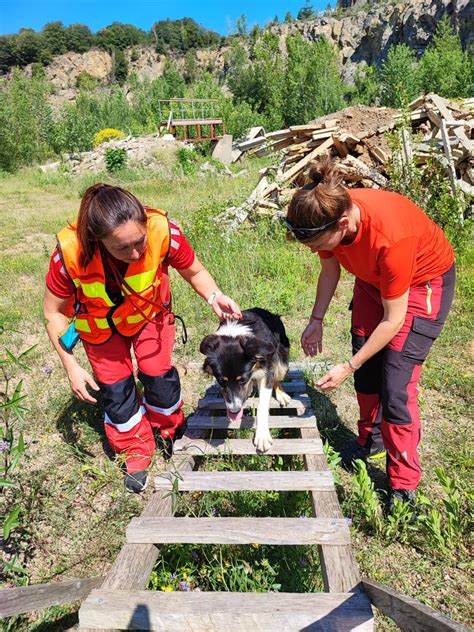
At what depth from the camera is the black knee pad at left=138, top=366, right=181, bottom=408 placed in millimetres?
3230

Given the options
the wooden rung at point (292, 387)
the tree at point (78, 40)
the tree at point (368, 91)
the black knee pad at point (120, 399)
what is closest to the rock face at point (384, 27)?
the tree at point (368, 91)

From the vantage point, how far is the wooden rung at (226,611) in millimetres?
1688

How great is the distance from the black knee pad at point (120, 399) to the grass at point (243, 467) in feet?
1.67

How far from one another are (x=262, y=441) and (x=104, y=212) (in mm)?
1944

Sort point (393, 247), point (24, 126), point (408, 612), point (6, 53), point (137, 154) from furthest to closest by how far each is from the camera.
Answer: point (6, 53), point (24, 126), point (137, 154), point (393, 247), point (408, 612)

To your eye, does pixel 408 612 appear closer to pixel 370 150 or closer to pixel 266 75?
pixel 370 150

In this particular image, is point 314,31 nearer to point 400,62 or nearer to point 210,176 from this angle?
point 400,62

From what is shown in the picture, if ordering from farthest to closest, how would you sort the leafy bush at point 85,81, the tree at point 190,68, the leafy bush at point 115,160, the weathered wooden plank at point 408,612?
the tree at point 190,68 < the leafy bush at point 85,81 < the leafy bush at point 115,160 < the weathered wooden plank at point 408,612

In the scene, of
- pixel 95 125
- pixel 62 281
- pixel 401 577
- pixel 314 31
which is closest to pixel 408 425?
pixel 401 577

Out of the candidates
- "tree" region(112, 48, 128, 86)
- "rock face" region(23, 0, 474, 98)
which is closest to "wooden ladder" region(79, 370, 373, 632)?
"rock face" region(23, 0, 474, 98)

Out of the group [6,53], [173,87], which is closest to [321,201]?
[173,87]

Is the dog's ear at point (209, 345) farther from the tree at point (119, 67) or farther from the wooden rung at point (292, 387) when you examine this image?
the tree at point (119, 67)

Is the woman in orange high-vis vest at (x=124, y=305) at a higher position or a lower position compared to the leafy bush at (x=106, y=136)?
→ lower

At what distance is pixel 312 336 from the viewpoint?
3373mm
